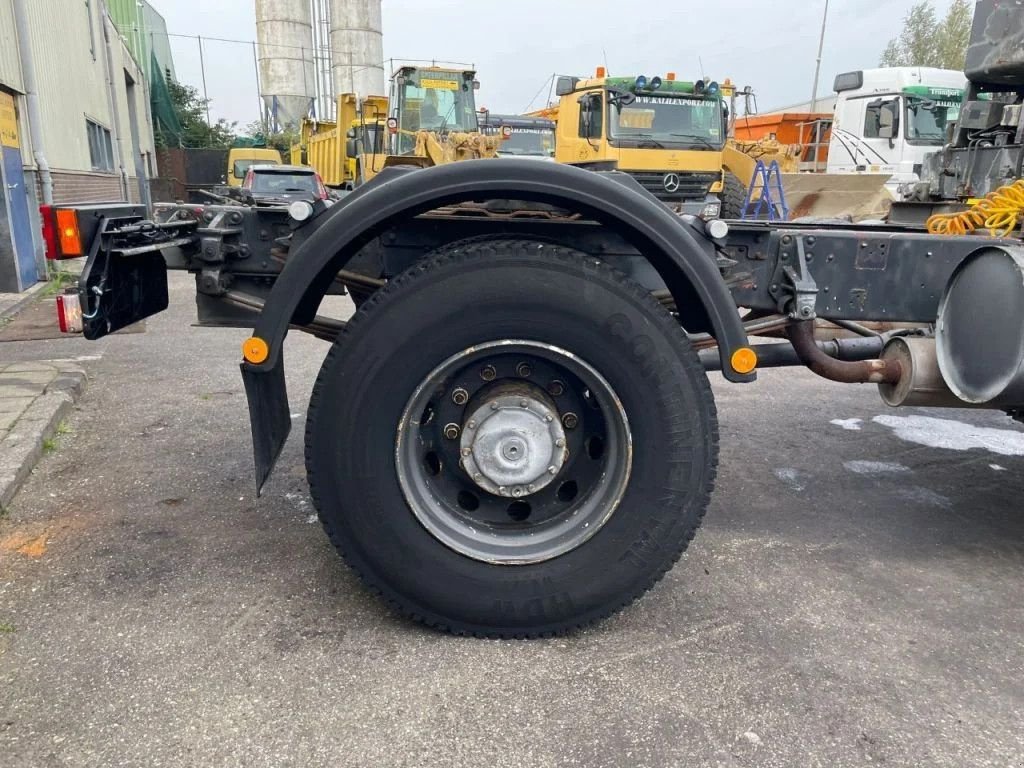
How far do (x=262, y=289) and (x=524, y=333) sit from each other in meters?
1.08

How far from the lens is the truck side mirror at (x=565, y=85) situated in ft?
40.5

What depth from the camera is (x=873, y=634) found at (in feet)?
8.62

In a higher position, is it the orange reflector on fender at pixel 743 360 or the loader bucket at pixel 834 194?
the loader bucket at pixel 834 194

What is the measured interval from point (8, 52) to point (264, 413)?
10945 millimetres

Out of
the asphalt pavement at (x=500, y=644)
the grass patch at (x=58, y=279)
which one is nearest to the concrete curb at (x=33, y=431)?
the asphalt pavement at (x=500, y=644)

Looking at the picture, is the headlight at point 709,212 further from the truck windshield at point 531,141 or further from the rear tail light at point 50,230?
the truck windshield at point 531,141

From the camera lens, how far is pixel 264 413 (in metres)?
2.53

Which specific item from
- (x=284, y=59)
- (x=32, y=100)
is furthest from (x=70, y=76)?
(x=284, y=59)

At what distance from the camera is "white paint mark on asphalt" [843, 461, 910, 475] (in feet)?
13.9

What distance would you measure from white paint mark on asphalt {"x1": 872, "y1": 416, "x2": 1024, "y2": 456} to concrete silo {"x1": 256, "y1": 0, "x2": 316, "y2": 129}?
43.8 m

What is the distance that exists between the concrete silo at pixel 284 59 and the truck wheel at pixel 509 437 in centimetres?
4516

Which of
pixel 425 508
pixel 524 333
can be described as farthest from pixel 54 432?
pixel 524 333

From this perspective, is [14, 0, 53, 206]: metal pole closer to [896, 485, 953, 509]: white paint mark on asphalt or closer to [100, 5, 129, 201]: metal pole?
[100, 5, 129, 201]: metal pole

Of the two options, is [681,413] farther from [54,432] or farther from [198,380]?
[198,380]
